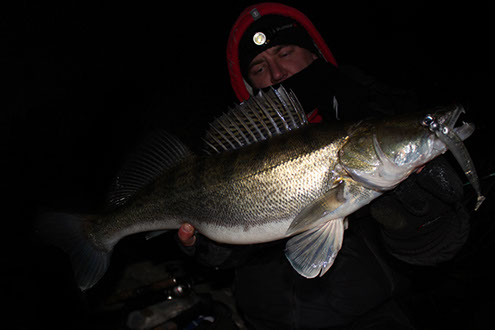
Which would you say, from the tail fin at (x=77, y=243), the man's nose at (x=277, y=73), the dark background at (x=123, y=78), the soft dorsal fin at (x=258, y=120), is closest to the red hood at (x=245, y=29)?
the man's nose at (x=277, y=73)

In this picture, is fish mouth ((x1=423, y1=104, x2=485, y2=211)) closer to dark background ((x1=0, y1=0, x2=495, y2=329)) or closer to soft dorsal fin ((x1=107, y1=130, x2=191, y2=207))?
soft dorsal fin ((x1=107, y1=130, x2=191, y2=207))

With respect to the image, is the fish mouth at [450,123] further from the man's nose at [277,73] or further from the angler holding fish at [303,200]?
the man's nose at [277,73]

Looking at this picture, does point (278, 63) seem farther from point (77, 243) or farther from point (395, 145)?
point (77, 243)

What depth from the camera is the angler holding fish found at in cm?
113

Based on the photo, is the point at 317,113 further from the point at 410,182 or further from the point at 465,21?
the point at 465,21

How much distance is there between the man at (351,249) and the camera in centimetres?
142

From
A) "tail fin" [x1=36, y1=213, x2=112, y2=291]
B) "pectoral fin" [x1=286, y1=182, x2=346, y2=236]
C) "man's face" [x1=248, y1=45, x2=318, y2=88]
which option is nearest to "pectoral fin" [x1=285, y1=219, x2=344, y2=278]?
"pectoral fin" [x1=286, y1=182, x2=346, y2=236]

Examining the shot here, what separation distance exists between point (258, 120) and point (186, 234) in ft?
2.79

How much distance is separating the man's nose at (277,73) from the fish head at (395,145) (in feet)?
3.87

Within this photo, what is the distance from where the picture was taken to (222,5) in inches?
447

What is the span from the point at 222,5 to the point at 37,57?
8725 millimetres

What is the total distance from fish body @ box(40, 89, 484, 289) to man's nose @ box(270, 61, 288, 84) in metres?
0.91

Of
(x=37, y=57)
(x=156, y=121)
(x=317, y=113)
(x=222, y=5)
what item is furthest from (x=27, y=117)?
(x=222, y=5)

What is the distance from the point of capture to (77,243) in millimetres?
1646
